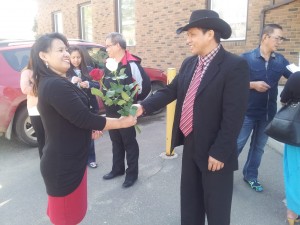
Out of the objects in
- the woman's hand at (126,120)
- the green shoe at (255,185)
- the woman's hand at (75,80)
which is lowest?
the green shoe at (255,185)

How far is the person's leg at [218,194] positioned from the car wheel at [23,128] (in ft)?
12.3

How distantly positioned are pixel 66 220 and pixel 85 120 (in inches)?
29.6

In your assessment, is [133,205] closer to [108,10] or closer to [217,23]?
[217,23]

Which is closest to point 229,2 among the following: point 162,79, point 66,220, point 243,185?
point 162,79

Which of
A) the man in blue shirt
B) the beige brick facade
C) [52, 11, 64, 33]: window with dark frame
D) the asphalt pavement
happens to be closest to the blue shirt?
the man in blue shirt

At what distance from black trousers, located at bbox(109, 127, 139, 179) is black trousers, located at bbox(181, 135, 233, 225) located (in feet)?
4.30

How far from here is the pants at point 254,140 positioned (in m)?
3.47

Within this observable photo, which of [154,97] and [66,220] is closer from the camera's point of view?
[66,220]

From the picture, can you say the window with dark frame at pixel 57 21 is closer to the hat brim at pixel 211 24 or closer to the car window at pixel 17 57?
the car window at pixel 17 57

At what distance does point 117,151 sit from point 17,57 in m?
2.70

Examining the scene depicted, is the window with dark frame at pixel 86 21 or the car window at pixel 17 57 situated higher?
the window with dark frame at pixel 86 21

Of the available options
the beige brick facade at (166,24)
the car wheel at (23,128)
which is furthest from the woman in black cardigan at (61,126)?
the beige brick facade at (166,24)

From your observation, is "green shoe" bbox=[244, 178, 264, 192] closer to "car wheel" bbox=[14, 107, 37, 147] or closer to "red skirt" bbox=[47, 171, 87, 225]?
"red skirt" bbox=[47, 171, 87, 225]

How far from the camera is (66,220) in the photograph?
6.68 feet
